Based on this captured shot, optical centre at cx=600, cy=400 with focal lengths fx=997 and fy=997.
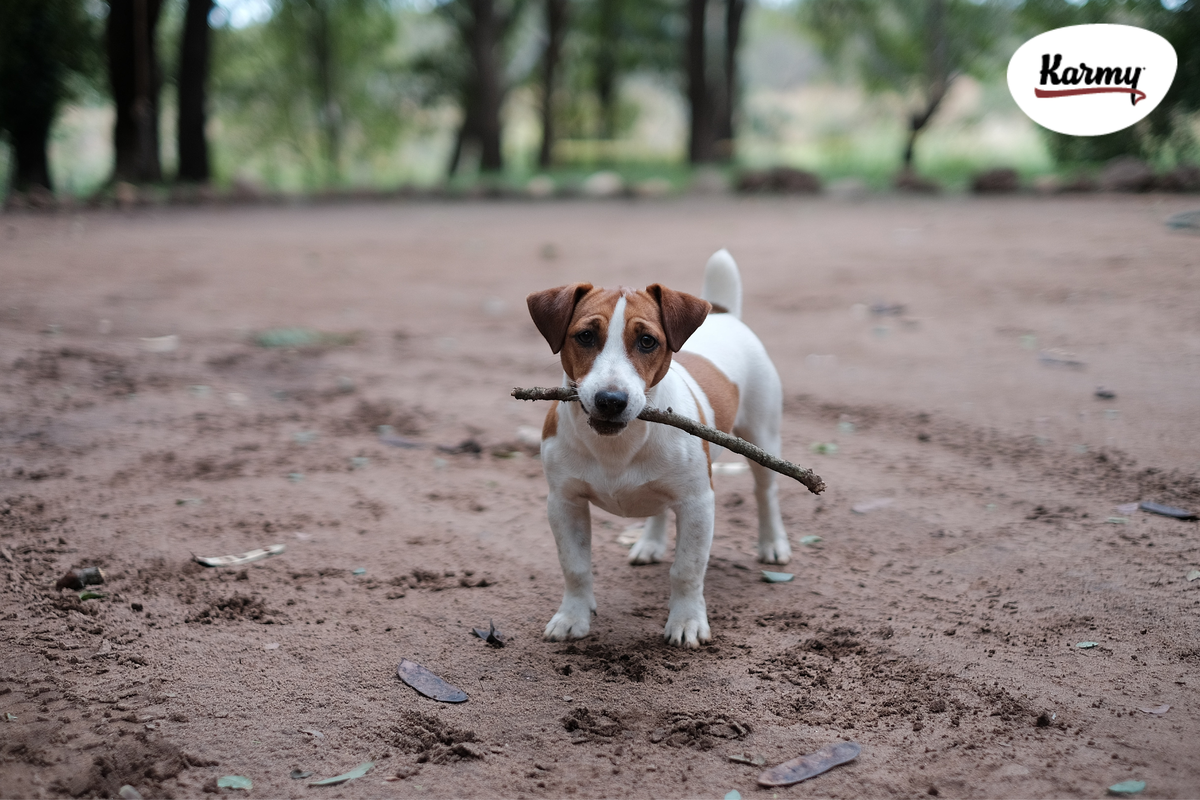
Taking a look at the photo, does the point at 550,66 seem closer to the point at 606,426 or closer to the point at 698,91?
the point at 698,91

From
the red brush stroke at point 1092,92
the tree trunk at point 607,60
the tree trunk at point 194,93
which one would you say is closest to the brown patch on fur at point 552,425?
the red brush stroke at point 1092,92

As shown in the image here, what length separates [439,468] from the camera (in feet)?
19.0

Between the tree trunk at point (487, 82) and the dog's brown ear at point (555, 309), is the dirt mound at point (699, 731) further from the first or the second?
the tree trunk at point (487, 82)

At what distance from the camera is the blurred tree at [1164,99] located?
16.8m

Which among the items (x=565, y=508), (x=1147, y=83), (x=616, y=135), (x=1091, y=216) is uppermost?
(x=616, y=135)

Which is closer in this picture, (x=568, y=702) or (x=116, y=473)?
(x=568, y=702)

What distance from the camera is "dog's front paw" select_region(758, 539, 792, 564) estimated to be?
456 cm

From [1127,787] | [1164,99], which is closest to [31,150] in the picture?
[1164,99]

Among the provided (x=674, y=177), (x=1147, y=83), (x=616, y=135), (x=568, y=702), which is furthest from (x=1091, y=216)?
(x=616, y=135)

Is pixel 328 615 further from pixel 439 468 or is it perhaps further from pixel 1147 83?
pixel 1147 83

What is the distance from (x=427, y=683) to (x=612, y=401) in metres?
1.22

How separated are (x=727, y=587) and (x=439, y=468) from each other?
2.13 metres

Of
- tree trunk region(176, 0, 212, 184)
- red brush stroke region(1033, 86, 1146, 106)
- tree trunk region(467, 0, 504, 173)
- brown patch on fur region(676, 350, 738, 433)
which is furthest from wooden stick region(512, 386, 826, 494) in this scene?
tree trunk region(467, 0, 504, 173)

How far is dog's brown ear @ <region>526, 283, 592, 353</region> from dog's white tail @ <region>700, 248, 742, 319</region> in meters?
1.18
